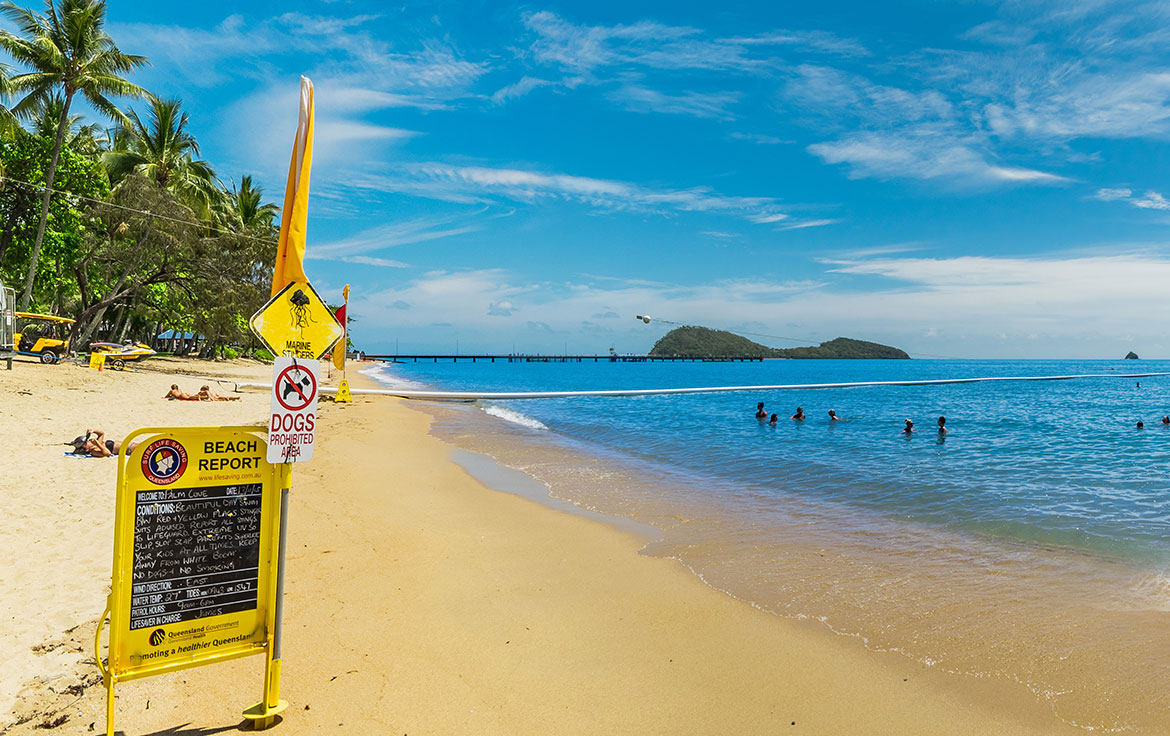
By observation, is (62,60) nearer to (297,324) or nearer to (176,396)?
(176,396)

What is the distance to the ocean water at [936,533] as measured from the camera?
412 centimetres

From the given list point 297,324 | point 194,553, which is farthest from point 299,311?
point 194,553

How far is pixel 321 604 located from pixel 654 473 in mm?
7707

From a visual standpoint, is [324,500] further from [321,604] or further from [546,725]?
[546,725]

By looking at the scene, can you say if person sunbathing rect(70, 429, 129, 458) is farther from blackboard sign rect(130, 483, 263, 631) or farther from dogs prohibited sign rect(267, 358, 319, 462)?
dogs prohibited sign rect(267, 358, 319, 462)

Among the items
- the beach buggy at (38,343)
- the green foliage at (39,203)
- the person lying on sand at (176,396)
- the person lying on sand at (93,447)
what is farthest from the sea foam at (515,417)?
the green foliage at (39,203)

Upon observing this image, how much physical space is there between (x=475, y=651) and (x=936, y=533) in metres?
6.00

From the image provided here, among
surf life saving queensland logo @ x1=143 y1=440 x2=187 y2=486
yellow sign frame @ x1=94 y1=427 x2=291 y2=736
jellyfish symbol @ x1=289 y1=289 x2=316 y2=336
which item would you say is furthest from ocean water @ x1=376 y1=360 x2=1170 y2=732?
surf life saving queensland logo @ x1=143 y1=440 x2=187 y2=486

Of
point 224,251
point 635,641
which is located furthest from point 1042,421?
point 224,251

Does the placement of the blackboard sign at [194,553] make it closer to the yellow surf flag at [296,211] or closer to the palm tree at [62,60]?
the yellow surf flag at [296,211]

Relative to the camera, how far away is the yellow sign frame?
270 centimetres

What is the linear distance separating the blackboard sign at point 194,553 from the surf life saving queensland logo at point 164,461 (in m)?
0.06

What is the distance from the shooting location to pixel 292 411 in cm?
294

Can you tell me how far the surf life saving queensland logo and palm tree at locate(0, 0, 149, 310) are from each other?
932 inches
